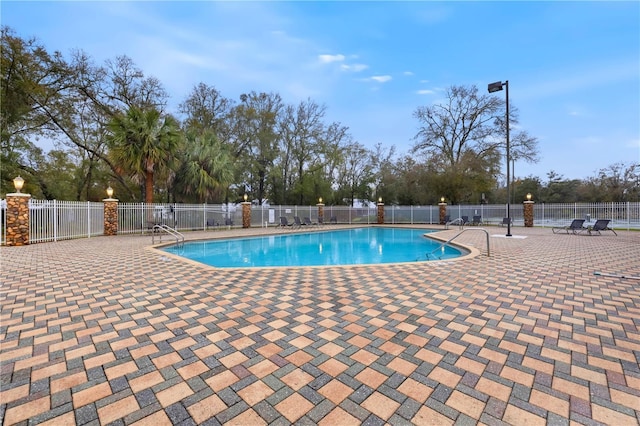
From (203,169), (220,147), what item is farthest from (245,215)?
(220,147)

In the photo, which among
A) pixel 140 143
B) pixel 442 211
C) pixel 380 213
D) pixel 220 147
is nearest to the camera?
pixel 140 143

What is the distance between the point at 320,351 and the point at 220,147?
1848 centimetres

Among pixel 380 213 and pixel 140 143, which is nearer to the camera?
pixel 140 143

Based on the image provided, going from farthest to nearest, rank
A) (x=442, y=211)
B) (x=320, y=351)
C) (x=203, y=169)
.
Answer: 1. (x=442, y=211)
2. (x=203, y=169)
3. (x=320, y=351)

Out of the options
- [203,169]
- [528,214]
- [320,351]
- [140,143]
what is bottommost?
[320,351]

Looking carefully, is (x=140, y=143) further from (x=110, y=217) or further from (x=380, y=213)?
(x=380, y=213)

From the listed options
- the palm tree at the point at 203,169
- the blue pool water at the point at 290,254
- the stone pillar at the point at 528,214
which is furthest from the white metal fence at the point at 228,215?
the blue pool water at the point at 290,254

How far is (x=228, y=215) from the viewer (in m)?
17.6

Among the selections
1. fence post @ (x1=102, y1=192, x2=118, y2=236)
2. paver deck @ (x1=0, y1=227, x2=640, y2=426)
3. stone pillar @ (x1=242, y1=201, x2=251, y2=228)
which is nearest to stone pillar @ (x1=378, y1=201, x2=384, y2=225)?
stone pillar @ (x1=242, y1=201, x2=251, y2=228)

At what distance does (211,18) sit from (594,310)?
10858 mm

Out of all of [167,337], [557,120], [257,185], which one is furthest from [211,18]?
[557,120]

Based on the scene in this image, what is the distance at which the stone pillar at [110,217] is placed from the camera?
40.4 feet

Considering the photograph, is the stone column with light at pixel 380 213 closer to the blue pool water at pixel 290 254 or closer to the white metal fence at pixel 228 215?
the white metal fence at pixel 228 215

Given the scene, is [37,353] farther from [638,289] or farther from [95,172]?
[95,172]
